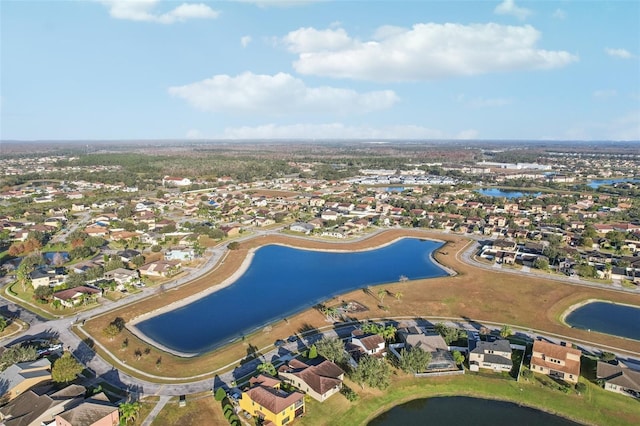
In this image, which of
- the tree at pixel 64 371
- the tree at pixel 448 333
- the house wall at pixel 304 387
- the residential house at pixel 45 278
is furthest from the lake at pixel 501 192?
the tree at pixel 64 371

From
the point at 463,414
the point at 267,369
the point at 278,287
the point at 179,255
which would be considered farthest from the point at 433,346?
the point at 179,255

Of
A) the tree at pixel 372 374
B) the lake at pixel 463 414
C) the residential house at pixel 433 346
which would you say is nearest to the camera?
the lake at pixel 463 414

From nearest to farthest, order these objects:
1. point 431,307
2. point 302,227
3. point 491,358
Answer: point 491,358
point 431,307
point 302,227

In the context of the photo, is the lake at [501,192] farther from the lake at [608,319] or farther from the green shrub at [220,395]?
the green shrub at [220,395]

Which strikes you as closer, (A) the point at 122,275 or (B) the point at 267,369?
(B) the point at 267,369

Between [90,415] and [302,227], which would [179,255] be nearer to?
[302,227]

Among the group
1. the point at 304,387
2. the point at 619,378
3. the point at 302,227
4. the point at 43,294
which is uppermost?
the point at 302,227

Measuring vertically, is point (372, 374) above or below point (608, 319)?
above

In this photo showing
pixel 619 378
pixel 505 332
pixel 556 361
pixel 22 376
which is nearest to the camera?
pixel 22 376

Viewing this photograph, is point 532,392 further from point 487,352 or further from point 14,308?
point 14,308
